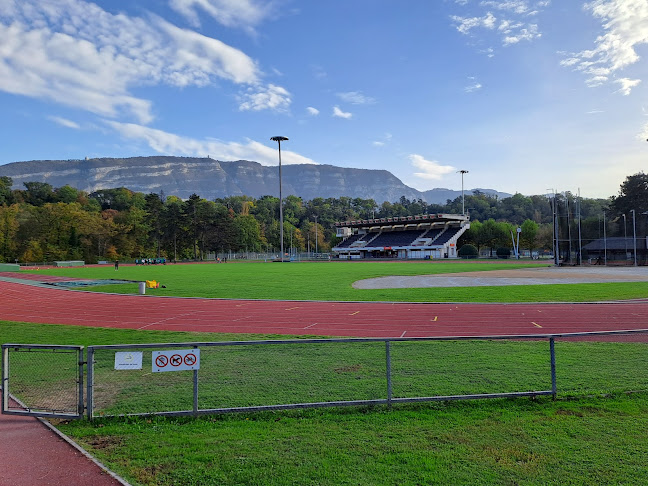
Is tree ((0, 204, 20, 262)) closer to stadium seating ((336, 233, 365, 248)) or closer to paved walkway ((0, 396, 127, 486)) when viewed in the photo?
stadium seating ((336, 233, 365, 248))

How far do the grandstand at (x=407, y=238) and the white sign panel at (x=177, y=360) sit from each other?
94.7m

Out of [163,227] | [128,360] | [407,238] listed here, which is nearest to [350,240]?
[407,238]

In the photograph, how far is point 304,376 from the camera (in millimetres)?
7863

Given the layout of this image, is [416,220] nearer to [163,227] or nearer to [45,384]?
[163,227]

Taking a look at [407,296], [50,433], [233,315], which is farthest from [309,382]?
[407,296]

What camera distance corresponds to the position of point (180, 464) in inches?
207

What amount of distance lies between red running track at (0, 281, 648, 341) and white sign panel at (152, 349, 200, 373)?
25.2ft

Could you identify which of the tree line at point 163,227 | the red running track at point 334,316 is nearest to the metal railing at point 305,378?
the red running track at point 334,316

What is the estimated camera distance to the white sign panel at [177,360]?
6.75 meters

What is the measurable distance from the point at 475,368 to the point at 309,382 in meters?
3.29

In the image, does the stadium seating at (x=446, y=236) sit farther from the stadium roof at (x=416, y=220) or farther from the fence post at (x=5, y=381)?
the fence post at (x=5, y=381)

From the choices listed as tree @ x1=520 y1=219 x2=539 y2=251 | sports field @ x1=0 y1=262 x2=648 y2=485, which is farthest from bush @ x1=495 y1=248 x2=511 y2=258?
sports field @ x1=0 y1=262 x2=648 y2=485

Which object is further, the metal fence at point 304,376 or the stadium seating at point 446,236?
the stadium seating at point 446,236

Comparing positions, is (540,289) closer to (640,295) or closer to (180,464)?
(640,295)
